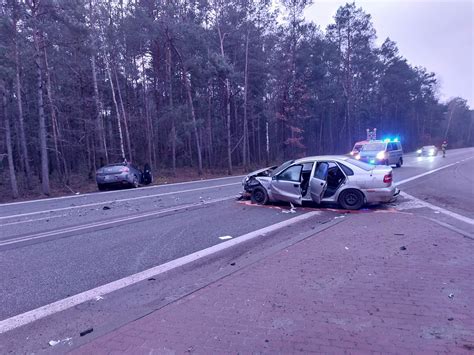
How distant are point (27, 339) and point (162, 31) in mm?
24514

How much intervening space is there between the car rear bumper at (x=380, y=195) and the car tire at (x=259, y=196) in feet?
10.0

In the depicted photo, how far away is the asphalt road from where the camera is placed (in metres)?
5.19

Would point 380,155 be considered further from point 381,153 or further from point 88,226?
point 88,226

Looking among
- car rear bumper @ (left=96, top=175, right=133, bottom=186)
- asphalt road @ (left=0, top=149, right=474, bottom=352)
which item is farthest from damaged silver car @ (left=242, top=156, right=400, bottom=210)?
car rear bumper @ (left=96, top=175, right=133, bottom=186)

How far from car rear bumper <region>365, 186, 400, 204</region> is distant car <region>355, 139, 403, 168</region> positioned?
482 inches

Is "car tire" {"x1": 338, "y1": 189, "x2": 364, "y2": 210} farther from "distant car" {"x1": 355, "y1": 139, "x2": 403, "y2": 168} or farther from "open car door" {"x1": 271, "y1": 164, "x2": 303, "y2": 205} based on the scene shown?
"distant car" {"x1": 355, "y1": 139, "x2": 403, "y2": 168}

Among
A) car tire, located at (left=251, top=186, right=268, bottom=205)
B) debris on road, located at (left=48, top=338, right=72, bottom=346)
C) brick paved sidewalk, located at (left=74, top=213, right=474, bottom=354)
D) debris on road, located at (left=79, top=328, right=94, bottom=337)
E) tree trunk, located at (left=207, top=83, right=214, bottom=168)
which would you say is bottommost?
brick paved sidewalk, located at (left=74, top=213, right=474, bottom=354)

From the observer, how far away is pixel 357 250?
19.8 feet

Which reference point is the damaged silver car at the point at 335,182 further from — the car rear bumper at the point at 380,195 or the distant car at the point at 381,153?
the distant car at the point at 381,153

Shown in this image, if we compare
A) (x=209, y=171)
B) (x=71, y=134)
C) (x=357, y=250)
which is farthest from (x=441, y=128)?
(x=357, y=250)

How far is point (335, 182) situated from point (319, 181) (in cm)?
58

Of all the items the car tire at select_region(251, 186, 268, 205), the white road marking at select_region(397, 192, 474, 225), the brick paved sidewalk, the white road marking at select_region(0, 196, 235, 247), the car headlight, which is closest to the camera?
the brick paved sidewalk

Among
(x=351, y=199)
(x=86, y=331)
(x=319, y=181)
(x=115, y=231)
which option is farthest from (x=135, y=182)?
(x=86, y=331)

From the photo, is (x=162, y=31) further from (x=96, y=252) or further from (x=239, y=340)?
(x=239, y=340)
